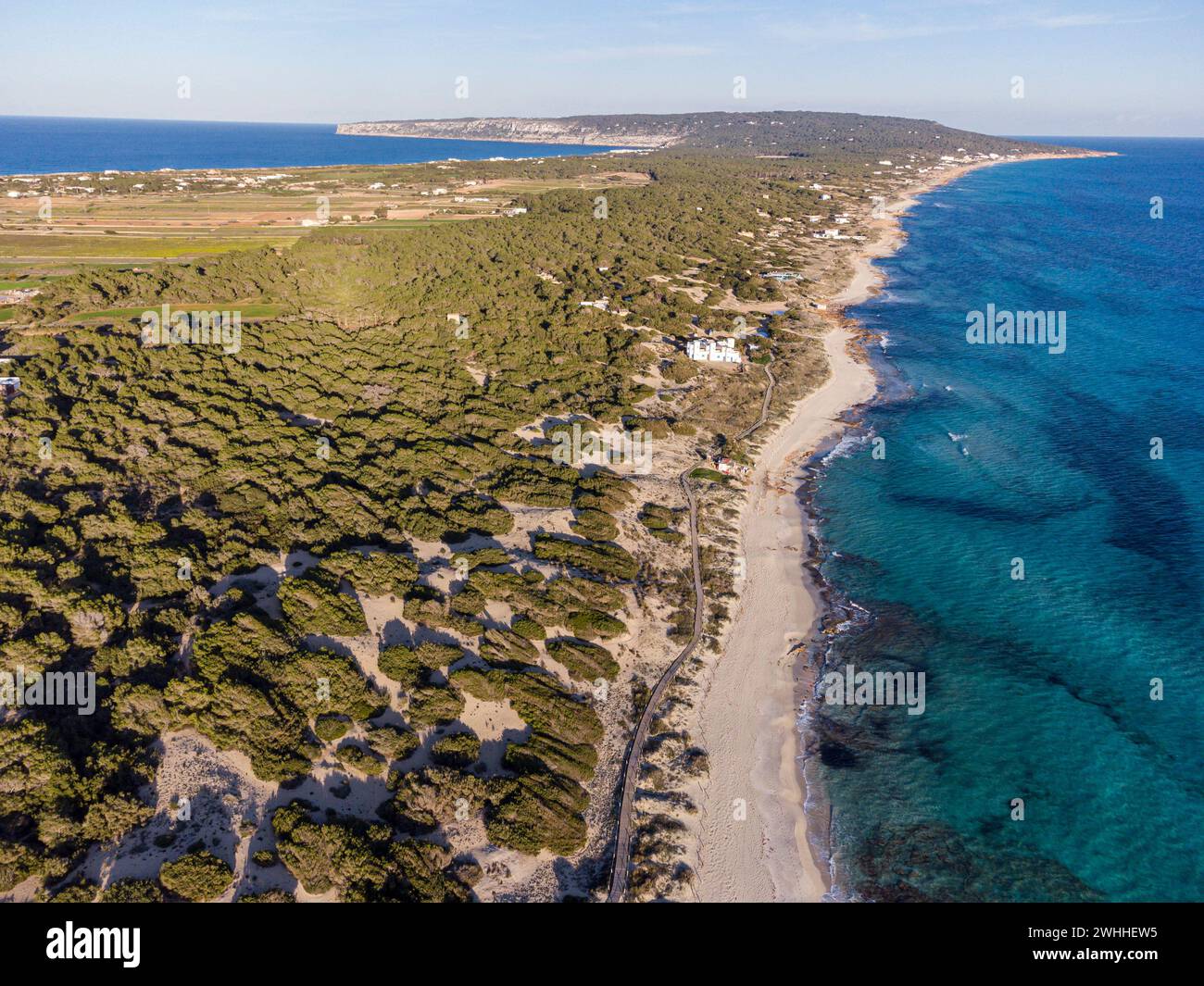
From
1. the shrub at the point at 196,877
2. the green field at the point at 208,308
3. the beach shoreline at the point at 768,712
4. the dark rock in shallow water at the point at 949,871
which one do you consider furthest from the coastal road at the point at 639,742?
the green field at the point at 208,308

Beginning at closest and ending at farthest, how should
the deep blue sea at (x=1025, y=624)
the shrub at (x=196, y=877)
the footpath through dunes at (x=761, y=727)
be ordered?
the shrub at (x=196, y=877), the footpath through dunes at (x=761, y=727), the deep blue sea at (x=1025, y=624)

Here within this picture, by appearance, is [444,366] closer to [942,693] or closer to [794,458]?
[794,458]

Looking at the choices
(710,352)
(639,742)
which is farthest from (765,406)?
(639,742)

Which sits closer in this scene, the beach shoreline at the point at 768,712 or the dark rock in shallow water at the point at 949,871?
the dark rock in shallow water at the point at 949,871

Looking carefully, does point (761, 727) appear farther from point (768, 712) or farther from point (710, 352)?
point (710, 352)

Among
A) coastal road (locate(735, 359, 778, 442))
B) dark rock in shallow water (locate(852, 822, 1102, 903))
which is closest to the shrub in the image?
dark rock in shallow water (locate(852, 822, 1102, 903))

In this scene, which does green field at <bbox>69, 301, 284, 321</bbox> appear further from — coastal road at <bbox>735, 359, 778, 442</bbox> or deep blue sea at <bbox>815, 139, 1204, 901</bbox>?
deep blue sea at <bbox>815, 139, 1204, 901</bbox>

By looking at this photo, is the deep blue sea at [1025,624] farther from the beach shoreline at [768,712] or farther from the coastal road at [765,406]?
the coastal road at [765,406]
